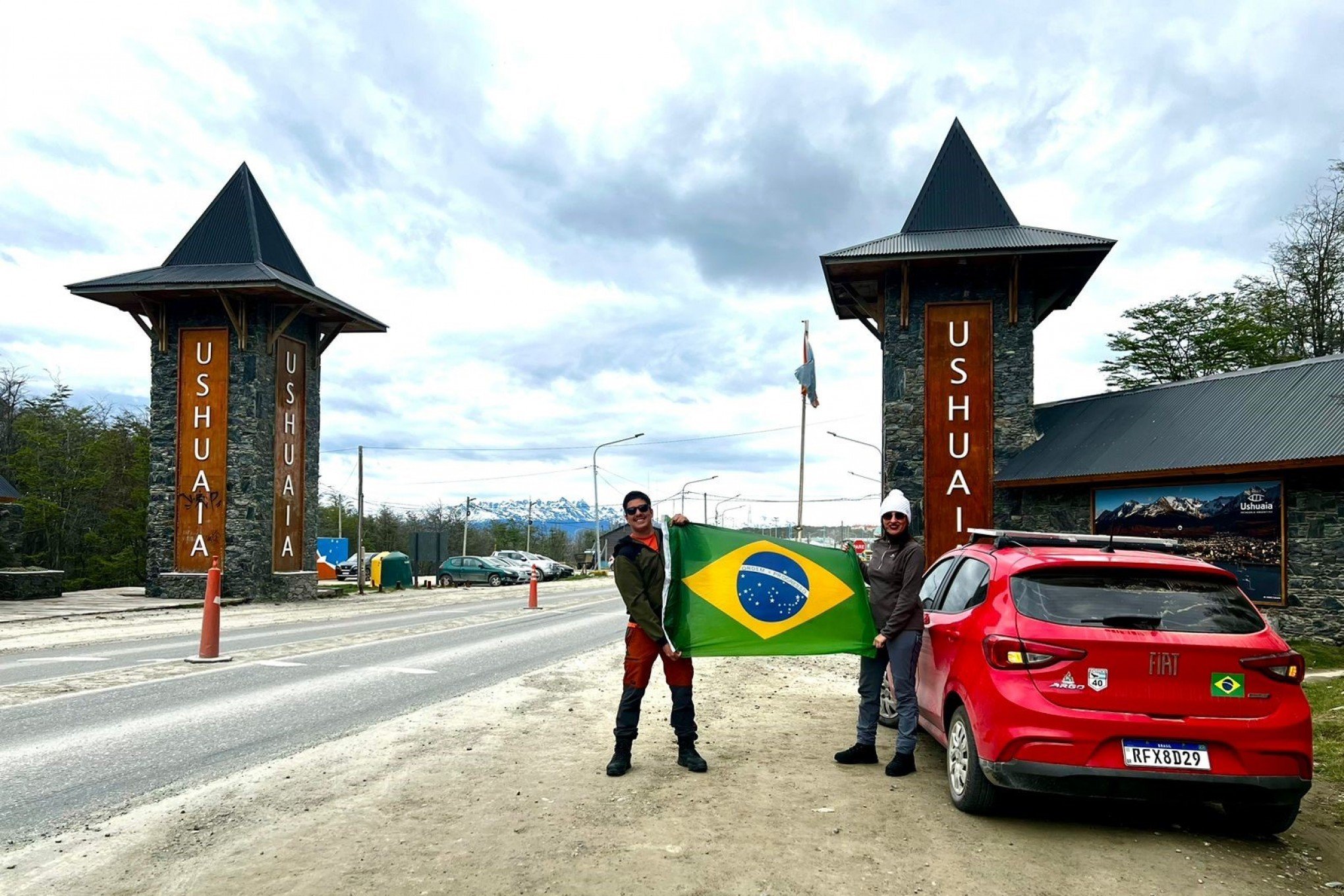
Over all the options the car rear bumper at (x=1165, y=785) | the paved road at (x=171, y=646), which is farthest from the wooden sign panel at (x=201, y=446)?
the car rear bumper at (x=1165, y=785)

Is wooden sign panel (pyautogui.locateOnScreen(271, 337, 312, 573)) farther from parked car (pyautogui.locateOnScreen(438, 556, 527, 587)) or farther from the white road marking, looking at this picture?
the white road marking

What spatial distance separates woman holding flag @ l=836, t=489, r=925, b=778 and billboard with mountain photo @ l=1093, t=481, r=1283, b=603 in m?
10.7

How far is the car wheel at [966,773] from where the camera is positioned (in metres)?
5.14

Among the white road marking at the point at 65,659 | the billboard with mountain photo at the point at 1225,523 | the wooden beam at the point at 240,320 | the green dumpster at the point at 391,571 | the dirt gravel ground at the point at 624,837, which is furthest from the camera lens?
the green dumpster at the point at 391,571

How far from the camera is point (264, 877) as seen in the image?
164 inches

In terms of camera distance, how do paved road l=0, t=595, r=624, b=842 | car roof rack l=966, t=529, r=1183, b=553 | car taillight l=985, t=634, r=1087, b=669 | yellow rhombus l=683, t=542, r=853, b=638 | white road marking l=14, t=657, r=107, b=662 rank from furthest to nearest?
white road marking l=14, t=657, r=107, b=662, yellow rhombus l=683, t=542, r=853, b=638, car roof rack l=966, t=529, r=1183, b=553, paved road l=0, t=595, r=624, b=842, car taillight l=985, t=634, r=1087, b=669

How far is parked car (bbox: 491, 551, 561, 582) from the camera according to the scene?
52312 mm

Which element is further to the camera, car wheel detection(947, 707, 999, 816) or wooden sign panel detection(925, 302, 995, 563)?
wooden sign panel detection(925, 302, 995, 563)

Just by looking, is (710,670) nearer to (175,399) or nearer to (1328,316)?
(175,399)

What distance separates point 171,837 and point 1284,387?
711 inches

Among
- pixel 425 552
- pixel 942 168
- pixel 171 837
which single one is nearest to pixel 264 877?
pixel 171 837

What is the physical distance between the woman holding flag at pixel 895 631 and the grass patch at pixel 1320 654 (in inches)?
376

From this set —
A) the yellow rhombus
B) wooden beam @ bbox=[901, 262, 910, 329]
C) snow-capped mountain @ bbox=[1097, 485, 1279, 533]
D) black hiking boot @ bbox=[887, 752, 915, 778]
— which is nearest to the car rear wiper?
black hiking boot @ bbox=[887, 752, 915, 778]

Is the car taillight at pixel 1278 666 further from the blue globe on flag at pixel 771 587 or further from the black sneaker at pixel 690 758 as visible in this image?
the black sneaker at pixel 690 758
